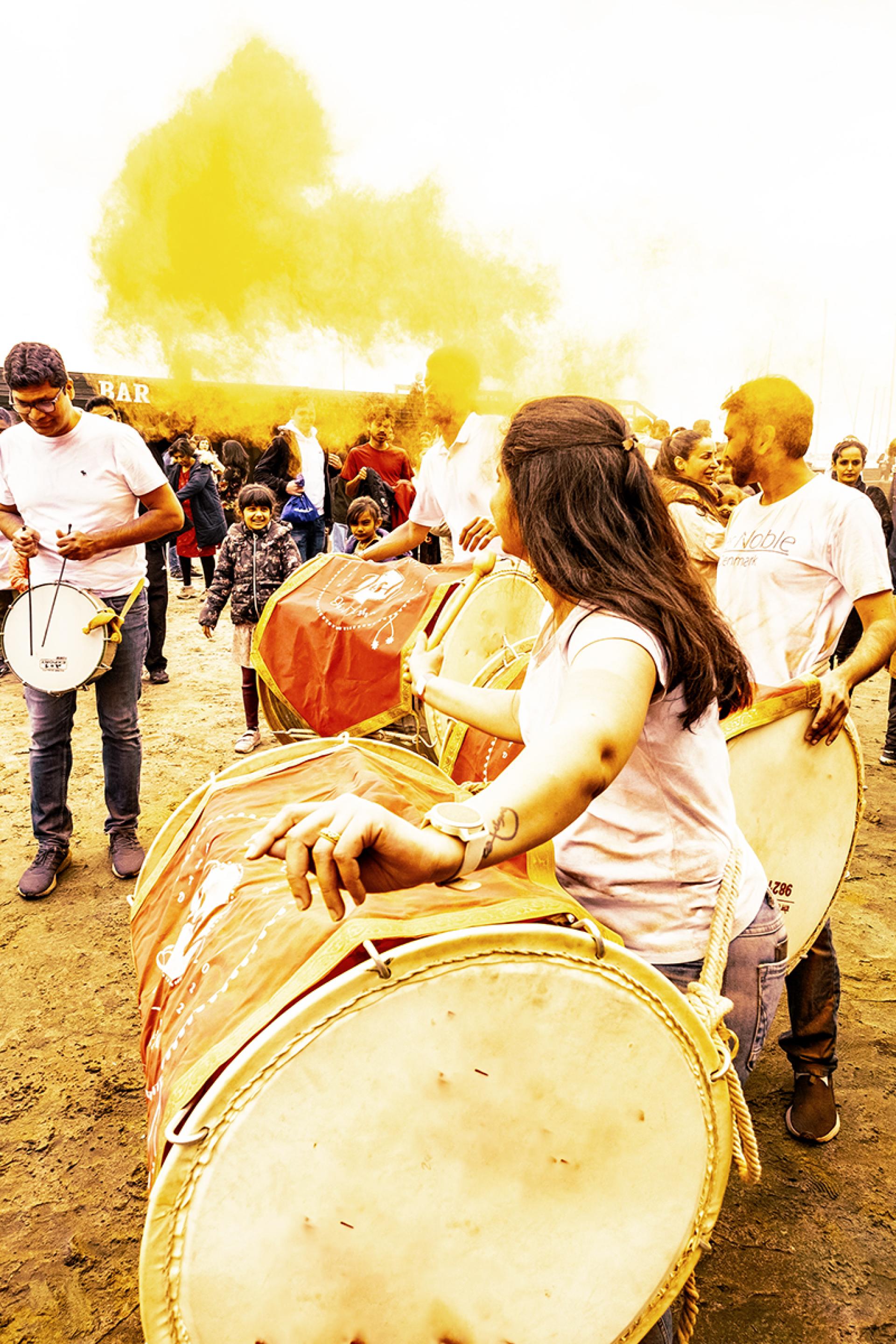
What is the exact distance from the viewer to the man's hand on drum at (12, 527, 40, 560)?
3.45m

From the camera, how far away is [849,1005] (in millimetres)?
3033

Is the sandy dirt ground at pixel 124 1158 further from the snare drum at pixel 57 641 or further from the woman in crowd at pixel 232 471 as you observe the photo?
the woman in crowd at pixel 232 471

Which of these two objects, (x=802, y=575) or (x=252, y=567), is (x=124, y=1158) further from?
(x=252, y=567)

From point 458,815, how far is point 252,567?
463 centimetres

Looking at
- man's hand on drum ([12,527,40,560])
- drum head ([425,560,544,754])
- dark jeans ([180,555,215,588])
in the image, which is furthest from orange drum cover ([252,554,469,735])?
dark jeans ([180,555,215,588])

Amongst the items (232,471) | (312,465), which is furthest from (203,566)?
(312,465)

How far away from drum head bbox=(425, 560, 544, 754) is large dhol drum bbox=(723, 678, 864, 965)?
1246 millimetres

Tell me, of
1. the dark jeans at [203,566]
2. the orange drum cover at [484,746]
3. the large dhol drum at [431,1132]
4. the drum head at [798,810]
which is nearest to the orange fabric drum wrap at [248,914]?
the large dhol drum at [431,1132]

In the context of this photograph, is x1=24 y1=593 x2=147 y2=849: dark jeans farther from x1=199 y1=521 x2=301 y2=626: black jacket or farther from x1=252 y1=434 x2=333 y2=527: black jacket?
x1=252 y1=434 x2=333 y2=527: black jacket

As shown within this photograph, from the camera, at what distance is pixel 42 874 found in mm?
3662

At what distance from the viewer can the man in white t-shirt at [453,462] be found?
12.9ft

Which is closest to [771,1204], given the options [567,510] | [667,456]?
[567,510]

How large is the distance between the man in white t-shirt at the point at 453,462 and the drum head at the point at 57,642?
144 centimetres

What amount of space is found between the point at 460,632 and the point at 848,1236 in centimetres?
215
